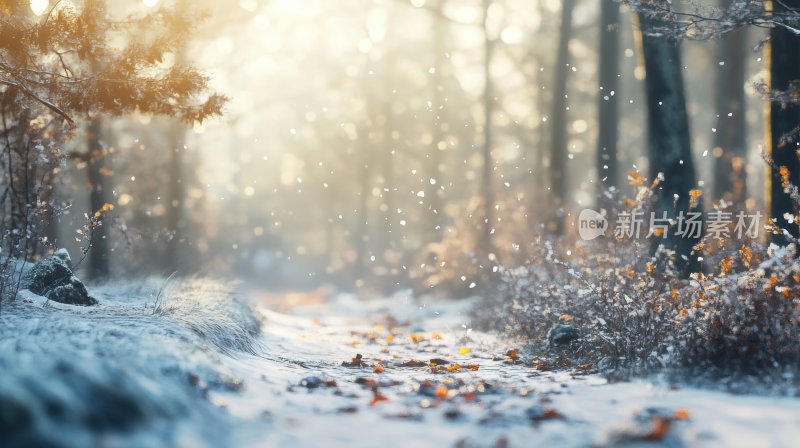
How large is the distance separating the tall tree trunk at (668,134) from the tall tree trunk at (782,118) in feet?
4.46

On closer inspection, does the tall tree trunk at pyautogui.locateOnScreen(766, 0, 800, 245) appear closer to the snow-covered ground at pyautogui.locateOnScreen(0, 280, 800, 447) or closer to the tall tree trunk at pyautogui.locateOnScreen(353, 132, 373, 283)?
the snow-covered ground at pyautogui.locateOnScreen(0, 280, 800, 447)

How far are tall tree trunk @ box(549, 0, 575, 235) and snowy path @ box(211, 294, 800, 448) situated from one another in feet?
36.1

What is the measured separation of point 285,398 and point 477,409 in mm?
1524

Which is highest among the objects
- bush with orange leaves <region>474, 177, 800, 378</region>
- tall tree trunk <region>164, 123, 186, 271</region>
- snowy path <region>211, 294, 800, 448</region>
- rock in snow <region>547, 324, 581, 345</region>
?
tall tree trunk <region>164, 123, 186, 271</region>

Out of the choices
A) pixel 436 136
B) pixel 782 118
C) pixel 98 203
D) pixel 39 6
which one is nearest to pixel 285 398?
pixel 39 6

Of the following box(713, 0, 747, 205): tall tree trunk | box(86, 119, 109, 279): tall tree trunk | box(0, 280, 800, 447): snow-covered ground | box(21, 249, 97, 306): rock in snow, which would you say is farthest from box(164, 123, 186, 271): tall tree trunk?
box(713, 0, 747, 205): tall tree trunk

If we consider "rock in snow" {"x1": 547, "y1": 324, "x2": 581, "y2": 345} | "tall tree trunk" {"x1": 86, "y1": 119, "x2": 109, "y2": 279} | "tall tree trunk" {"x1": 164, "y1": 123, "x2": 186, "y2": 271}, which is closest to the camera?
"rock in snow" {"x1": 547, "y1": 324, "x2": 581, "y2": 345}

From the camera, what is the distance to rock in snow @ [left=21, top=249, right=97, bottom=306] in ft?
28.9

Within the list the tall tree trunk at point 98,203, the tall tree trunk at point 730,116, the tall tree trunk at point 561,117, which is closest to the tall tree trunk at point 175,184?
the tall tree trunk at point 98,203

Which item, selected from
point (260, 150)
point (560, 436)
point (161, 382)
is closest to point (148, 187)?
point (161, 382)

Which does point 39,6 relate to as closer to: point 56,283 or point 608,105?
point 56,283

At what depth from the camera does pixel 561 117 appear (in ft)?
61.9

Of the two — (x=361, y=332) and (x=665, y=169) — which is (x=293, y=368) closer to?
(x=361, y=332)

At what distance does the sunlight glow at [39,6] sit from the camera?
28.5 ft
